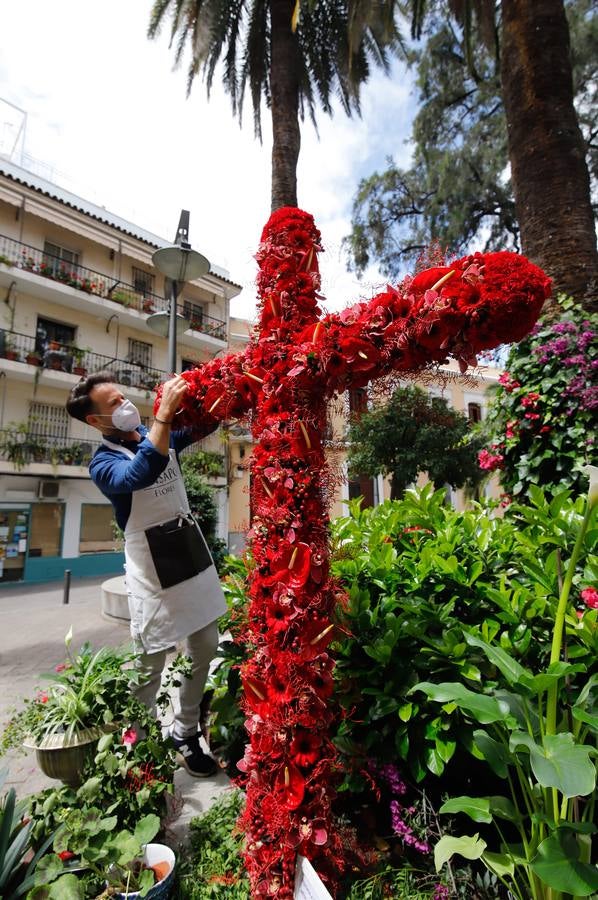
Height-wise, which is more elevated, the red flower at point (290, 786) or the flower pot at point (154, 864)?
the red flower at point (290, 786)

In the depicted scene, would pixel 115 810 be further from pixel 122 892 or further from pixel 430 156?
pixel 430 156

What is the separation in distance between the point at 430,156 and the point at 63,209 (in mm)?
11660

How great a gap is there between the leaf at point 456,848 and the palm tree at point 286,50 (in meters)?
7.85

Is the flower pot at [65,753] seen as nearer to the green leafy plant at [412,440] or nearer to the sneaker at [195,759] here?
the sneaker at [195,759]

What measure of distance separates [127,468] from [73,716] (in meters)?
1.12

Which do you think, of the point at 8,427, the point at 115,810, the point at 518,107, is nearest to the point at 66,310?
the point at 8,427

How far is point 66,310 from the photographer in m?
16.2

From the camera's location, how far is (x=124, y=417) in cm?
226

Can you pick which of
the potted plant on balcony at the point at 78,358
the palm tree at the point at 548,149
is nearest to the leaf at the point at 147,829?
the palm tree at the point at 548,149

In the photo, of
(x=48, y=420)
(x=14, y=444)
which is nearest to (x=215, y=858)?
(x=14, y=444)

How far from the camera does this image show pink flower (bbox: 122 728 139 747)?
6.39ft

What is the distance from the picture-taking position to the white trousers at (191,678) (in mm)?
2271

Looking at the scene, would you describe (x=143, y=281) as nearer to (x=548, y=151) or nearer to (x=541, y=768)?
(x=548, y=151)

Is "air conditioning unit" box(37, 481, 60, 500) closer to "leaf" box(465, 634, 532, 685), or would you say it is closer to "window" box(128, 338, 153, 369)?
"window" box(128, 338, 153, 369)
